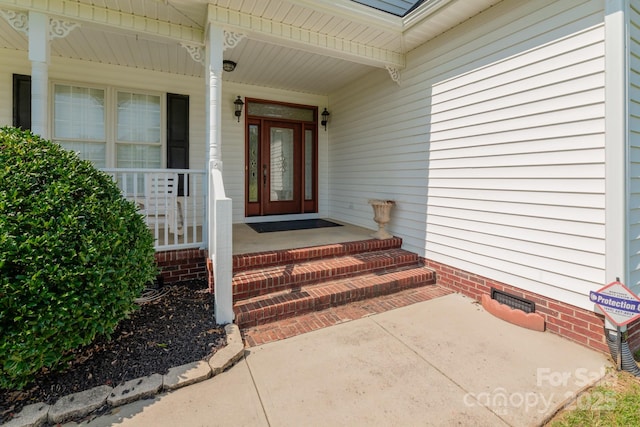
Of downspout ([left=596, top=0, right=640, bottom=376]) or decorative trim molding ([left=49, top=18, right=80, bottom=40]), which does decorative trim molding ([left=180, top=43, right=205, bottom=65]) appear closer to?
decorative trim molding ([left=49, top=18, right=80, bottom=40])

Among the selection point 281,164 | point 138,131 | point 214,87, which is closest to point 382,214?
point 281,164

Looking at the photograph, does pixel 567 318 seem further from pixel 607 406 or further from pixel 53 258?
pixel 53 258

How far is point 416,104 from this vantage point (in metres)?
4.51

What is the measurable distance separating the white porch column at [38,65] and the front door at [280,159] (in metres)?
3.21

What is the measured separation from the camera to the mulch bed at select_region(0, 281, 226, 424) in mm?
2037

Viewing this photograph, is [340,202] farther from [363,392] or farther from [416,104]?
[363,392]

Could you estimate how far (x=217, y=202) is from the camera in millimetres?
2967

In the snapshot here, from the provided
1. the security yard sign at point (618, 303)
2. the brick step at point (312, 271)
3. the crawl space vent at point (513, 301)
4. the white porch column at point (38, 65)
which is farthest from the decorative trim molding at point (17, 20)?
the security yard sign at point (618, 303)

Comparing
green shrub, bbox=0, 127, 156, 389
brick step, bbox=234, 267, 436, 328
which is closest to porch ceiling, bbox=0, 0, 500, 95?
green shrub, bbox=0, 127, 156, 389

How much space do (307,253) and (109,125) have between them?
157 inches

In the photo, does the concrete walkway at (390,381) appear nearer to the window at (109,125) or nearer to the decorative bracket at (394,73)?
the decorative bracket at (394,73)

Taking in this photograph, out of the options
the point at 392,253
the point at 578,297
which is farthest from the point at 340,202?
the point at 578,297

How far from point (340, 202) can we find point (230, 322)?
4101mm

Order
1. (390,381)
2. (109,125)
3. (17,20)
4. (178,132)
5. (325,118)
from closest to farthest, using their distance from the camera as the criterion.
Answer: (390,381)
(17,20)
(109,125)
(178,132)
(325,118)
